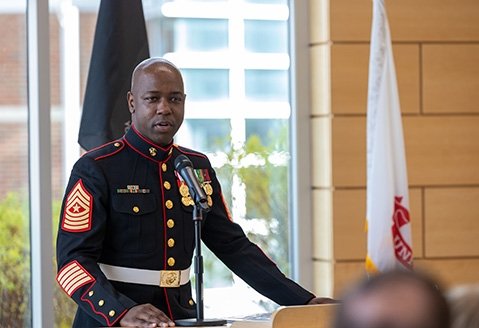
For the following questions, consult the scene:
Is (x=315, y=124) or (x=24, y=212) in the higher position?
(x=315, y=124)

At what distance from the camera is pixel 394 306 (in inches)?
20.2

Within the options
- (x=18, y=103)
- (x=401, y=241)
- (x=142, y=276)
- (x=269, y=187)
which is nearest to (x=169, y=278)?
(x=142, y=276)

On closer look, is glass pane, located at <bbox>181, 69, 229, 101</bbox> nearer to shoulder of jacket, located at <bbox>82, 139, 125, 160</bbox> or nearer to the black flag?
the black flag

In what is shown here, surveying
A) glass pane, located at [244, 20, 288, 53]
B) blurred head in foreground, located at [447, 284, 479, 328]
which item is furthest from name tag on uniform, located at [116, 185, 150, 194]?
blurred head in foreground, located at [447, 284, 479, 328]

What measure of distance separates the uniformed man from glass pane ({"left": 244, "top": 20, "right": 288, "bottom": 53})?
1866 millimetres

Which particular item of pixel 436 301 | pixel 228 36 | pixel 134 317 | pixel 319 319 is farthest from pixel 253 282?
pixel 436 301

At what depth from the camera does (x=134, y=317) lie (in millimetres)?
2496

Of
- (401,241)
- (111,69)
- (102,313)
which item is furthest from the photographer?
(111,69)

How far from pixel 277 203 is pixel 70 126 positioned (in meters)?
1.12

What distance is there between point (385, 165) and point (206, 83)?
142 cm

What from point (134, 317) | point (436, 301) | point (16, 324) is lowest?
point (16, 324)

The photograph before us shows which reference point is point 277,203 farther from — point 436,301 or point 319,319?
point 436,301

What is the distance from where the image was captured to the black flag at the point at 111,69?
13.1 ft

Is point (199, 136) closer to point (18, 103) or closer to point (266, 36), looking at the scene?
point (266, 36)
